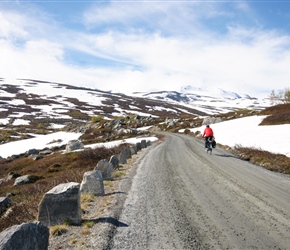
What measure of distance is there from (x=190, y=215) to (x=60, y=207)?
155 inches

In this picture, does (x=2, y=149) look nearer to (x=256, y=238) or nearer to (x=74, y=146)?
(x=74, y=146)

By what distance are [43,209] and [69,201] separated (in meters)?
0.75

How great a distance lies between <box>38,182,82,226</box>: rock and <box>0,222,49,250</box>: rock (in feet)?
8.16

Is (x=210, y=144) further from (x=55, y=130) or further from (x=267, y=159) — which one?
(x=55, y=130)

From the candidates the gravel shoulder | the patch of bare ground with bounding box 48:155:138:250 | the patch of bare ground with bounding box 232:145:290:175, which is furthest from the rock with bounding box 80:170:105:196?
the patch of bare ground with bounding box 232:145:290:175

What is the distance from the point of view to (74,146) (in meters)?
43.8

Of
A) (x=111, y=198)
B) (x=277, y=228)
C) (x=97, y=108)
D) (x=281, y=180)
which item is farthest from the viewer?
(x=97, y=108)

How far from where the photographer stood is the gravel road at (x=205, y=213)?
272 inches

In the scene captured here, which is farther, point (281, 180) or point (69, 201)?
point (281, 180)

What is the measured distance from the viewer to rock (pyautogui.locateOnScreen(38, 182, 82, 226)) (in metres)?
7.93

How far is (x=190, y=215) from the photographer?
28.9 ft

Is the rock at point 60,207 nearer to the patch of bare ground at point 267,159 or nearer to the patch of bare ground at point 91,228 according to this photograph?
the patch of bare ground at point 91,228

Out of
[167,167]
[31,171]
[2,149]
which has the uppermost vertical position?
[167,167]

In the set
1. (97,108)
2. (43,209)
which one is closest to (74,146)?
(43,209)
